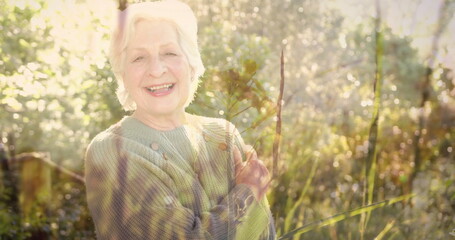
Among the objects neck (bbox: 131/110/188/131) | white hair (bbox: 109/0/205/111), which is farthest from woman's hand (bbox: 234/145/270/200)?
white hair (bbox: 109/0/205/111)

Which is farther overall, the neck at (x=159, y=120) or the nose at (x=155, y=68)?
the neck at (x=159, y=120)

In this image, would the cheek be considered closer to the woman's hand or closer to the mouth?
the mouth

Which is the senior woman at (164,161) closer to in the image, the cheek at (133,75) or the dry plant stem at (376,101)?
the cheek at (133,75)

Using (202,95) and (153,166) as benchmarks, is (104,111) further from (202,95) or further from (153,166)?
(153,166)

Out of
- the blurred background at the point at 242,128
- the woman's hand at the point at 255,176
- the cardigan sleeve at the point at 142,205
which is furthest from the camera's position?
the blurred background at the point at 242,128

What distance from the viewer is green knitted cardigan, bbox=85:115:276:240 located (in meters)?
1.50

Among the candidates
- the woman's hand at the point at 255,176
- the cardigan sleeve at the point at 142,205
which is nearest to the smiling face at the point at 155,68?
the cardigan sleeve at the point at 142,205

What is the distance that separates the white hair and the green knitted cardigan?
0.86ft

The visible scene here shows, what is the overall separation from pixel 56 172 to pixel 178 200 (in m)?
5.85

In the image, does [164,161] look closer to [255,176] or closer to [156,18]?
[255,176]

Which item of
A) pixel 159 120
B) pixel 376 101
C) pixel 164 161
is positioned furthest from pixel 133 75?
pixel 376 101

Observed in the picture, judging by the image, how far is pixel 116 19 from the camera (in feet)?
5.82

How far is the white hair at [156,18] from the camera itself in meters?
1.71

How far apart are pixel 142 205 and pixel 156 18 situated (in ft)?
2.24
